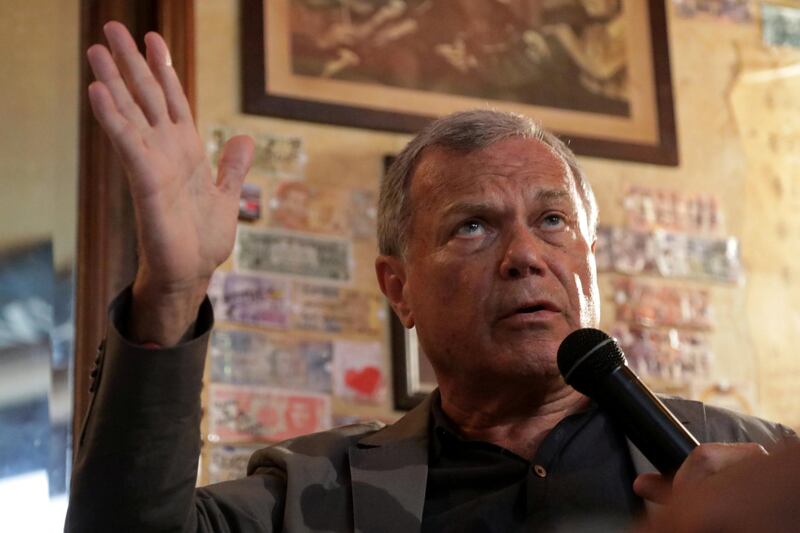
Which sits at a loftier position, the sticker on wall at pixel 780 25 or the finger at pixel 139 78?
the sticker on wall at pixel 780 25

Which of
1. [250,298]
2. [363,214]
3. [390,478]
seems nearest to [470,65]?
[363,214]

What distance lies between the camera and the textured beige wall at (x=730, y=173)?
2785 millimetres

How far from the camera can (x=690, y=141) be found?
10.3 feet

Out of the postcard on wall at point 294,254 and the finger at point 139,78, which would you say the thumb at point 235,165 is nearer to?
the finger at point 139,78

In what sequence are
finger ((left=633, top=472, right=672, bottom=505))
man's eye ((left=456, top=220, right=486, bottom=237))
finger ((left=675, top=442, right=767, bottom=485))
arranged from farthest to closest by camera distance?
man's eye ((left=456, top=220, right=486, bottom=237)), finger ((left=633, top=472, right=672, bottom=505)), finger ((left=675, top=442, right=767, bottom=485))

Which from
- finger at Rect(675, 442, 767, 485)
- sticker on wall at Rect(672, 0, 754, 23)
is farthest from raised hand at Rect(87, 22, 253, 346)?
sticker on wall at Rect(672, 0, 754, 23)

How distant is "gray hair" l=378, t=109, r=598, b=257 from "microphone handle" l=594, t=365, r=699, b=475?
66 centimetres

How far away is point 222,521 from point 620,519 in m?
0.52

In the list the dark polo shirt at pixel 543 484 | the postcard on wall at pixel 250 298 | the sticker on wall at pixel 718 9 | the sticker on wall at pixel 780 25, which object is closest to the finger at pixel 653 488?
the dark polo shirt at pixel 543 484

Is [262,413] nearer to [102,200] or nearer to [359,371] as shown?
[359,371]

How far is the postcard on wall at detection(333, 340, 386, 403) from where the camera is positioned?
8.59ft

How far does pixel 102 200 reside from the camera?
2.63 meters

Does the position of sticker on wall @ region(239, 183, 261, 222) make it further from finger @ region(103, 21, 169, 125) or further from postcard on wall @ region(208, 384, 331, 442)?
finger @ region(103, 21, 169, 125)

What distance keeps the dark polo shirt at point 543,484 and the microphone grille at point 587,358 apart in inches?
8.8
